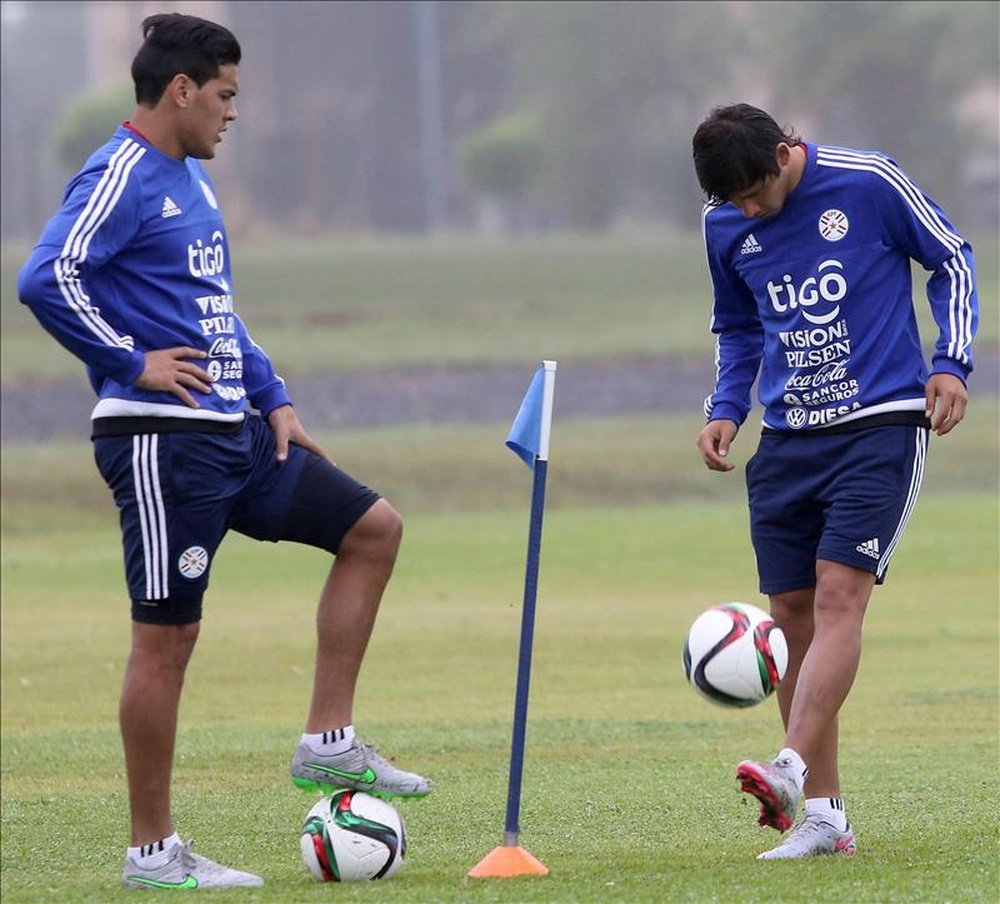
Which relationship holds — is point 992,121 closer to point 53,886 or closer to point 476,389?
point 476,389

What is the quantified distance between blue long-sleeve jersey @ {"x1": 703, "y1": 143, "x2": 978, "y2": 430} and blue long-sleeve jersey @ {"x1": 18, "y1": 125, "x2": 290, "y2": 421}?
1628 mm

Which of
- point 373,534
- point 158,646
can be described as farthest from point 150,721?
point 373,534

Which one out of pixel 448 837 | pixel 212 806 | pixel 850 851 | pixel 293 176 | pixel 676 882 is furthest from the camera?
pixel 293 176

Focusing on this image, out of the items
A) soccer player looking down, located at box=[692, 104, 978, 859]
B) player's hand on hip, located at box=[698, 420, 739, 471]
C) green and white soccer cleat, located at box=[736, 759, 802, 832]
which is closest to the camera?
green and white soccer cleat, located at box=[736, 759, 802, 832]

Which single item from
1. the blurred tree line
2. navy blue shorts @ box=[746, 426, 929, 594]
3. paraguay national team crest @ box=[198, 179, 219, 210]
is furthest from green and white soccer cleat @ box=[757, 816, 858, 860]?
the blurred tree line

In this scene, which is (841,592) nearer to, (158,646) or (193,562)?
(193,562)

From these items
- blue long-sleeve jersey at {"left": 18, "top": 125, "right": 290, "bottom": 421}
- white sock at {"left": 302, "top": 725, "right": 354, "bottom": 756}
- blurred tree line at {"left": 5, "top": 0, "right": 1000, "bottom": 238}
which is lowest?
white sock at {"left": 302, "top": 725, "right": 354, "bottom": 756}

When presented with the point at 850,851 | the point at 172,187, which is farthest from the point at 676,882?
the point at 172,187

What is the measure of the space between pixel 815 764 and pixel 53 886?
7.56 ft

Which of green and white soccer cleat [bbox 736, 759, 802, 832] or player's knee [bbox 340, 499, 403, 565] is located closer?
green and white soccer cleat [bbox 736, 759, 802, 832]

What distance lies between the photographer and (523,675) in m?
6.04

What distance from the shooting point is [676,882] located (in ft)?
18.7

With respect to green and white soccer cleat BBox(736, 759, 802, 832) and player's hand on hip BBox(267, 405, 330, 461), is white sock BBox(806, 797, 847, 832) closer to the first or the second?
green and white soccer cleat BBox(736, 759, 802, 832)

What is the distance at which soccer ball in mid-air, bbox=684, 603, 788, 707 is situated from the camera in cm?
604
